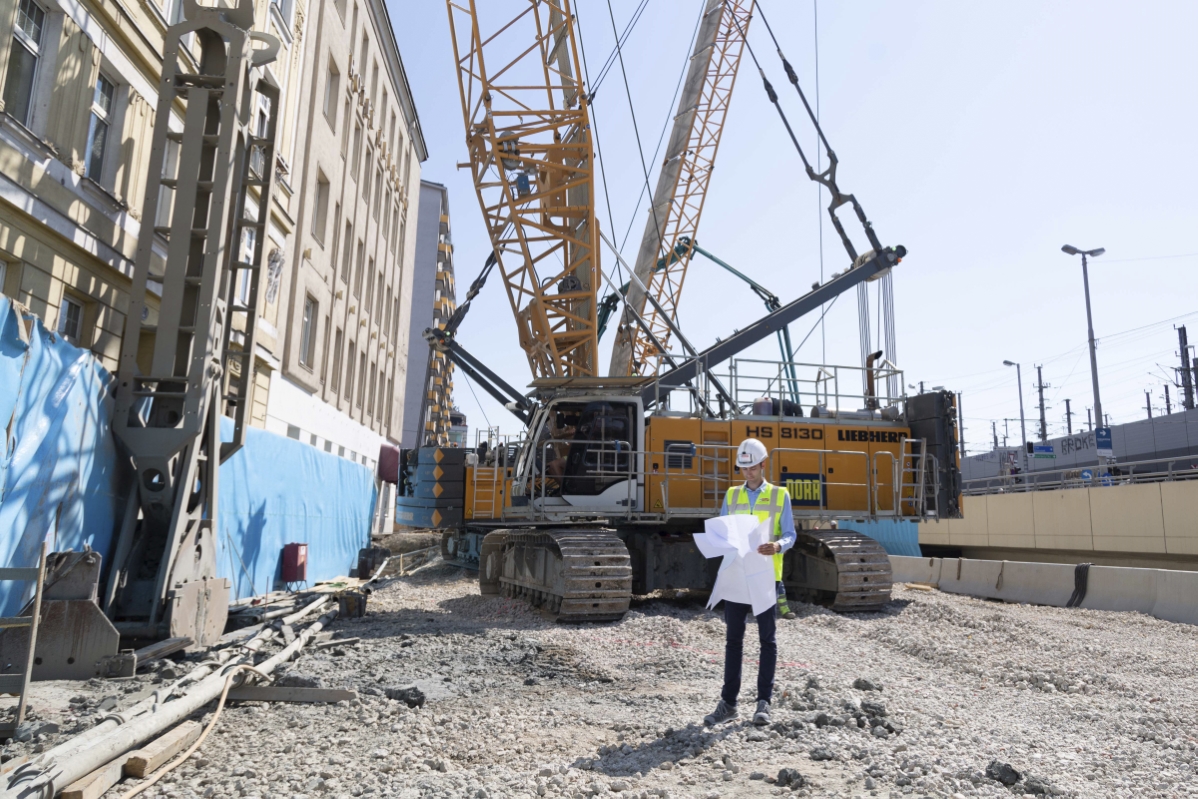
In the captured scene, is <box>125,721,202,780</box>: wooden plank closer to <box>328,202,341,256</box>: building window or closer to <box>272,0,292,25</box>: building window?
<box>272,0,292,25</box>: building window

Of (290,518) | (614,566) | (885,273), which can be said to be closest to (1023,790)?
(614,566)

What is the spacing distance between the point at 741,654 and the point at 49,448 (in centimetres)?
620

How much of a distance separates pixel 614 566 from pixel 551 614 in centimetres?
156

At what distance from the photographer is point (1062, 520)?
67.8 ft

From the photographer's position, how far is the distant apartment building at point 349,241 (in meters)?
20.2

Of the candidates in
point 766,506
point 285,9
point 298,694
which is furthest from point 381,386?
point 766,506

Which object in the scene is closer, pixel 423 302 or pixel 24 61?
pixel 24 61

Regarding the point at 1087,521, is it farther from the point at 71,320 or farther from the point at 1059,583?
the point at 71,320

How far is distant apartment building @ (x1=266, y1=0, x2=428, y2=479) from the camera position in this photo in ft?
66.2

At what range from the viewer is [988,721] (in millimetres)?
5793

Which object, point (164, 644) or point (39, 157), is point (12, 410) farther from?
point (39, 157)

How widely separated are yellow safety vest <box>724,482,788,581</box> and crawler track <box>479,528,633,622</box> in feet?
15.7

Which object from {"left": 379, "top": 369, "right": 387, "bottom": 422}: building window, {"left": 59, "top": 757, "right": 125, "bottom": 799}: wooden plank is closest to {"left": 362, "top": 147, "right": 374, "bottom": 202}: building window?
{"left": 379, "top": 369, "right": 387, "bottom": 422}: building window

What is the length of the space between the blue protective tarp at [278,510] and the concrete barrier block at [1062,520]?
58.0 ft
